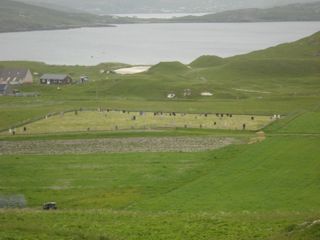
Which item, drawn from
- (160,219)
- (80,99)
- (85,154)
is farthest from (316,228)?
(80,99)

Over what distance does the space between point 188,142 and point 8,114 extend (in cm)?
2771

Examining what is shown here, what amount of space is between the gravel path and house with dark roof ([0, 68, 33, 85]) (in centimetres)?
5229

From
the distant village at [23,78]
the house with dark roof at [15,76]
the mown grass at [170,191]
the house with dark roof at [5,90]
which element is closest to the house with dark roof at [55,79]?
the distant village at [23,78]

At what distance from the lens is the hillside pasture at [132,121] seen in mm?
58562

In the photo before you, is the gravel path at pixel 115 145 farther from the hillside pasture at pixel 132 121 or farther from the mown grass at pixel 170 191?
the hillside pasture at pixel 132 121

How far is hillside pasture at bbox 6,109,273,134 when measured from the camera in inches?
2306

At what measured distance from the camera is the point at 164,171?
135 ft

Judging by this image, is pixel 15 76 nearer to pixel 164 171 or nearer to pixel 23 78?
pixel 23 78

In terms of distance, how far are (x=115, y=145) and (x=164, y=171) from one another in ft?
35.4

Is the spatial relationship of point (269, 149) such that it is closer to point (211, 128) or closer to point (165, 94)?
point (211, 128)

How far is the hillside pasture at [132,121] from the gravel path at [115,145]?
15.8ft

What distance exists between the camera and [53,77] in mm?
104500

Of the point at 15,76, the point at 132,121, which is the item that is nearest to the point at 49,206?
the point at 132,121

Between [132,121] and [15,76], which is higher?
[15,76]
